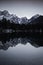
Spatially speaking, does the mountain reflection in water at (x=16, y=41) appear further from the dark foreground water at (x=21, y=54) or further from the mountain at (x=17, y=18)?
the mountain at (x=17, y=18)

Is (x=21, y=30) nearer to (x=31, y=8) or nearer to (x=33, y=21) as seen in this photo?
(x=33, y=21)

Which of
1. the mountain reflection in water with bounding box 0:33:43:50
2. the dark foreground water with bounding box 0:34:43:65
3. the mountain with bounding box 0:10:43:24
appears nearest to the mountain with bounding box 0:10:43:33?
the mountain with bounding box 0:10:43:24

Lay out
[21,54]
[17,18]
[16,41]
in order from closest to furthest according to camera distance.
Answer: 1. [21,54]
2. [16,41]
3. [17,18]

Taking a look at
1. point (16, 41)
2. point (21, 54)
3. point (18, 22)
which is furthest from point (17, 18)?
point (21, 54)

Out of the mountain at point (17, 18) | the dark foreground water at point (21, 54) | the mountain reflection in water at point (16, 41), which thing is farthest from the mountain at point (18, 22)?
the dark foreground water at point (21, 54)

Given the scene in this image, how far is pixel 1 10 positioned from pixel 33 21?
1.77 m

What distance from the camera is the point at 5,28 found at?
23.4ft

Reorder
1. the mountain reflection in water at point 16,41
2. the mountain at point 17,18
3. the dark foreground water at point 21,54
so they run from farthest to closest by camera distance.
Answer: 1. the mountain at point 17,18
2. the mountain reflection in water at point 16,41
3. the dark foreground water at point 21,54

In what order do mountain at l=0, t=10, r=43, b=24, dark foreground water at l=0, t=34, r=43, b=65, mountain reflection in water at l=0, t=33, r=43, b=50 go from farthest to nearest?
mountain at l=0, t=10, r=43, b=24 → mountain reflection in water at l=0, t=33, r=43, b=50 → dark foreground water at l=0, t=34, r=43, b=65

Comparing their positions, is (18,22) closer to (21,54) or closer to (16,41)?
(16,41)

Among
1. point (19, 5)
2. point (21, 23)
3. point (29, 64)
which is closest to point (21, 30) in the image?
point (21, 23)

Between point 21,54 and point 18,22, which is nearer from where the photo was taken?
point 21,54

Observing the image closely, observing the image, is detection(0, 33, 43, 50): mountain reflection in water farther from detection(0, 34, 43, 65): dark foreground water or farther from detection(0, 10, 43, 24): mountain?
detection(0, 10, 43, 24): mountain

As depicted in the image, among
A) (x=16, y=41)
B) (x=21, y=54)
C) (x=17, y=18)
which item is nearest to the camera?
Answer: (x=21, y=54)
